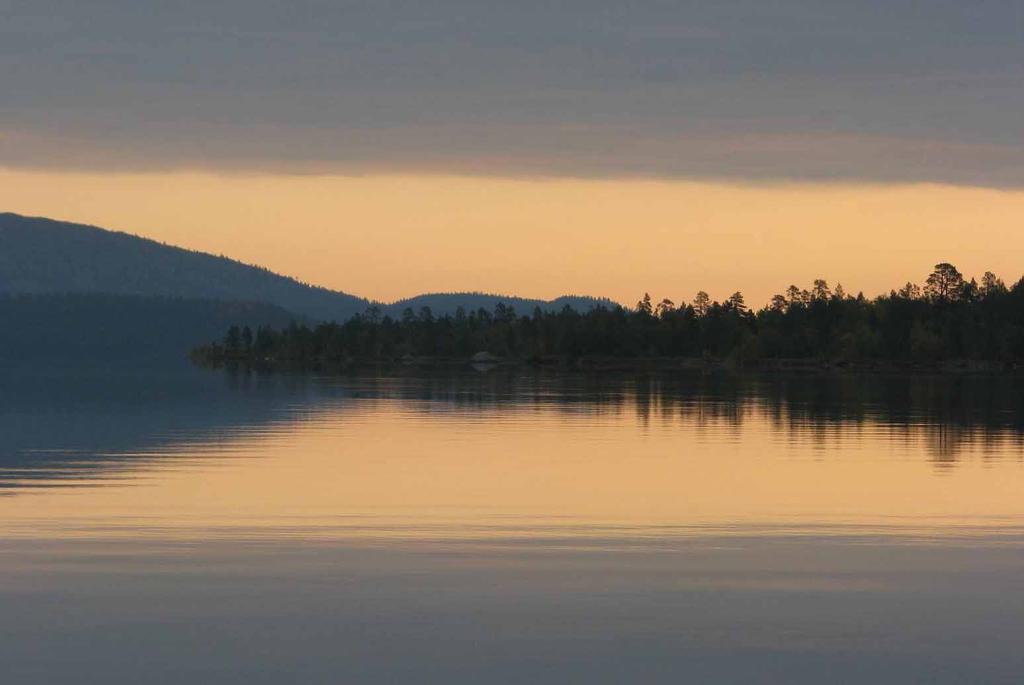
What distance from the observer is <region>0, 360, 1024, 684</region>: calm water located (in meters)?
19.5

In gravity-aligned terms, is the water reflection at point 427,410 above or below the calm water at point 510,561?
above

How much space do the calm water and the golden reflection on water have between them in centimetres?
17

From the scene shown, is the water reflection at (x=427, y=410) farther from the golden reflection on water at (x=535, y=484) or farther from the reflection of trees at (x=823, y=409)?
the golden reflection on water at (x=535, y=484)

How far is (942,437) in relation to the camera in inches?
2432

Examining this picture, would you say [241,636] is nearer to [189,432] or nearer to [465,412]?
[189,432]

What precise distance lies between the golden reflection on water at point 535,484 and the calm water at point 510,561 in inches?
6.6

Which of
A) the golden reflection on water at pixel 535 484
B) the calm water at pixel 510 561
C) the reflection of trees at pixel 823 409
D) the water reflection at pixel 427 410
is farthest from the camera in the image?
the reflection of trees at pixel 823 409

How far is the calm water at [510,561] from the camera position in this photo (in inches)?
766

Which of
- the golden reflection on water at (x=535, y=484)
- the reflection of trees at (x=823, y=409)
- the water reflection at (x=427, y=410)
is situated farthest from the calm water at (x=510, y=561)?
the reflection of trees at (x=823, y=409)

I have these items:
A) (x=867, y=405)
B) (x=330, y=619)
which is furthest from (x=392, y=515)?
(x=867, y=405)

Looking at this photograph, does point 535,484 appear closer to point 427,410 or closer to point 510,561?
point 510,561

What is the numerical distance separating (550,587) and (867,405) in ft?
246

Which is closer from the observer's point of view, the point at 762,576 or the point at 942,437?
the point at 762,576

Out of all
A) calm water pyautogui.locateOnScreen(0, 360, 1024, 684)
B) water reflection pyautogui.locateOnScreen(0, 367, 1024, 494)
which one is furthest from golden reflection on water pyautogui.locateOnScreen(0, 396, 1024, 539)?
water reflection pyautogui.locateOnScreen(0, 367, 1024, 494)
